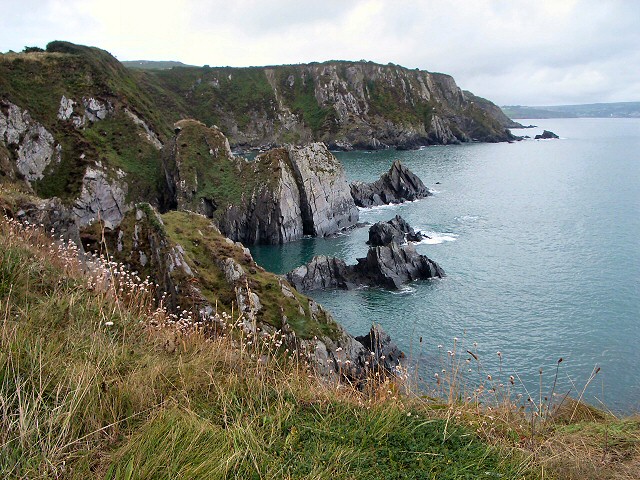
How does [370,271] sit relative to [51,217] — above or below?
below

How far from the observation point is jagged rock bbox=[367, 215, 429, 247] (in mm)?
65438

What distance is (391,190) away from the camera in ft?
322

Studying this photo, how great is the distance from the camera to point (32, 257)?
7.99m

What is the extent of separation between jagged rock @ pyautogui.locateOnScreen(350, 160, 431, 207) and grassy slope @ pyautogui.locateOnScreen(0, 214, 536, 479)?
294ft

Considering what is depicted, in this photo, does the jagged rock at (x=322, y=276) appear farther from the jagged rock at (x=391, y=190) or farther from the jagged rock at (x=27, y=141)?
the jagged rock at (x=27, y=141)

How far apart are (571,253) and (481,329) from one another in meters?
27.3

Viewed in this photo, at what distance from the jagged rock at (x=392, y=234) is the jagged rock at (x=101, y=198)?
1529 inches

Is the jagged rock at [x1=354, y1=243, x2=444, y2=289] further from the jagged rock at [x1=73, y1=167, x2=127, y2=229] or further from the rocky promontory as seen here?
the jagged rock at [x1=73, y1=167, x2=127, y2=229]

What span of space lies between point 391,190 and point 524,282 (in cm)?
5053

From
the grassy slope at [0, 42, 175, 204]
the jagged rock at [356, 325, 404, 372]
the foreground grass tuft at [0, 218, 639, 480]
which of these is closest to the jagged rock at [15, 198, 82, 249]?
the foreground grass tuft at [0, 218, 639, 480]

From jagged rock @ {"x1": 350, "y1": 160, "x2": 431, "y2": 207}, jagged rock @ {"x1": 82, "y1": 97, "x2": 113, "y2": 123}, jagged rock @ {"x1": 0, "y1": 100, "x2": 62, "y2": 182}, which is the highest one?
jagged rock @ {"x1": 82, "y1": 97, "x2": 113, "y2": 123}

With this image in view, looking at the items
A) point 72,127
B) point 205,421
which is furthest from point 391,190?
point 205,421

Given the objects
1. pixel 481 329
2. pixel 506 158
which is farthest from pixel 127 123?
pixel 506 158

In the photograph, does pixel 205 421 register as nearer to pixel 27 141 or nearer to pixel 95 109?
pixel 27 141
